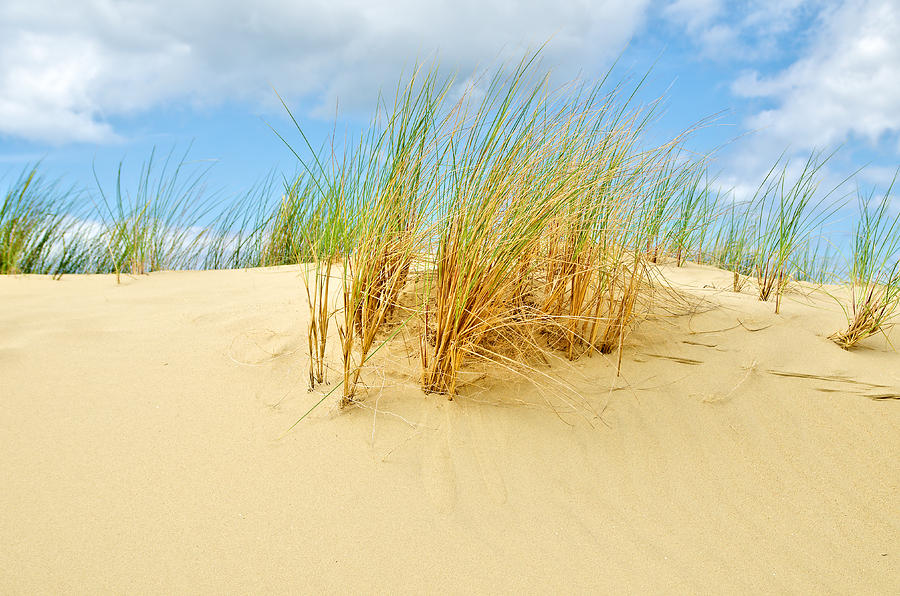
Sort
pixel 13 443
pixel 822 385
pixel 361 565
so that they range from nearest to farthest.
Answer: pixel 361 565, pixel 13 443, pixel 822 385

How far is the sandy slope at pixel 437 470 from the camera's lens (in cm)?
161

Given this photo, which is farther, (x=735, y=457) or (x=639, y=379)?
(x=639, y=379)

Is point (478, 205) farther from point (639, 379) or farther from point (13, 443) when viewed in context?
point (13, 443)

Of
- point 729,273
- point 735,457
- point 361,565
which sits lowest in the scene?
point 361,565

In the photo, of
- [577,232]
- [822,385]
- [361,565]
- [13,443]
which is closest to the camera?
[361,565]

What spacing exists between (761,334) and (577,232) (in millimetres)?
1126

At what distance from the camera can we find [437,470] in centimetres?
189

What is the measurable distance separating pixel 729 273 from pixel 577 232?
8.08 feet

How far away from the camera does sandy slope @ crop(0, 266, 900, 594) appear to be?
5.28ft

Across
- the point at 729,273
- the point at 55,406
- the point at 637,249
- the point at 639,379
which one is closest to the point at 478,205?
the point at 637,249

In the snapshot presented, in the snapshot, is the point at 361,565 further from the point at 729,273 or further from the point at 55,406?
the point at 729,273

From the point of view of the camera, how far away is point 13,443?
1938 mm

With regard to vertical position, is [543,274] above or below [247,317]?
above

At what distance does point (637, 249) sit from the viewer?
8.02ft
